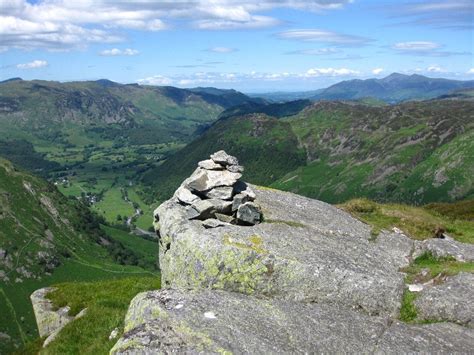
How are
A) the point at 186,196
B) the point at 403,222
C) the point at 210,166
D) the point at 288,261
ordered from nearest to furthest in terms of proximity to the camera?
1. the point at 288,261
2. the point at 186,196
3. the point at 210,166
4. the point at 403,222

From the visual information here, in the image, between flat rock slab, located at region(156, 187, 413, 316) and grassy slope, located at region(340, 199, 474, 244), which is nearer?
flat rock slab, located at region(156, 187, 413, 316)

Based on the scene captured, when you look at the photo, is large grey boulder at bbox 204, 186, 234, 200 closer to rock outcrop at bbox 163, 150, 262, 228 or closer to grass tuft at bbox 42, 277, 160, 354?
rock outcrop at bbox 163, 150, 262, 228

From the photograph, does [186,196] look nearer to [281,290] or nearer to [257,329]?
[281,290]

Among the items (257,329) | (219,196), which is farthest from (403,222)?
(257,329)

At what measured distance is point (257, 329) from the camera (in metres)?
18.0

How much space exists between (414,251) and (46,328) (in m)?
24.0

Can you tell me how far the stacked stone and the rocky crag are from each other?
0.09 m

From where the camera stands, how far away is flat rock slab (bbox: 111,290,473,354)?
54.9ft

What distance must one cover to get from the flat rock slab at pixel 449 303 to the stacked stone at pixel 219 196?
34.4ft

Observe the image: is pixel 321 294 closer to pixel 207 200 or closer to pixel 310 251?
pixel 310 251

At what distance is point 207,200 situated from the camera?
1124 inches

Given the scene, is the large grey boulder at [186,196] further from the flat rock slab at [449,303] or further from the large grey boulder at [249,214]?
the flat rock slab at [449,303]

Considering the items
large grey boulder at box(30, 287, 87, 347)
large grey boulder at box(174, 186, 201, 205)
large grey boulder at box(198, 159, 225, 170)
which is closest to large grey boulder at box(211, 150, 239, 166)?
large grey boulder at box(198, 159, 225, 170)

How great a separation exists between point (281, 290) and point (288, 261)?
1.53 m
